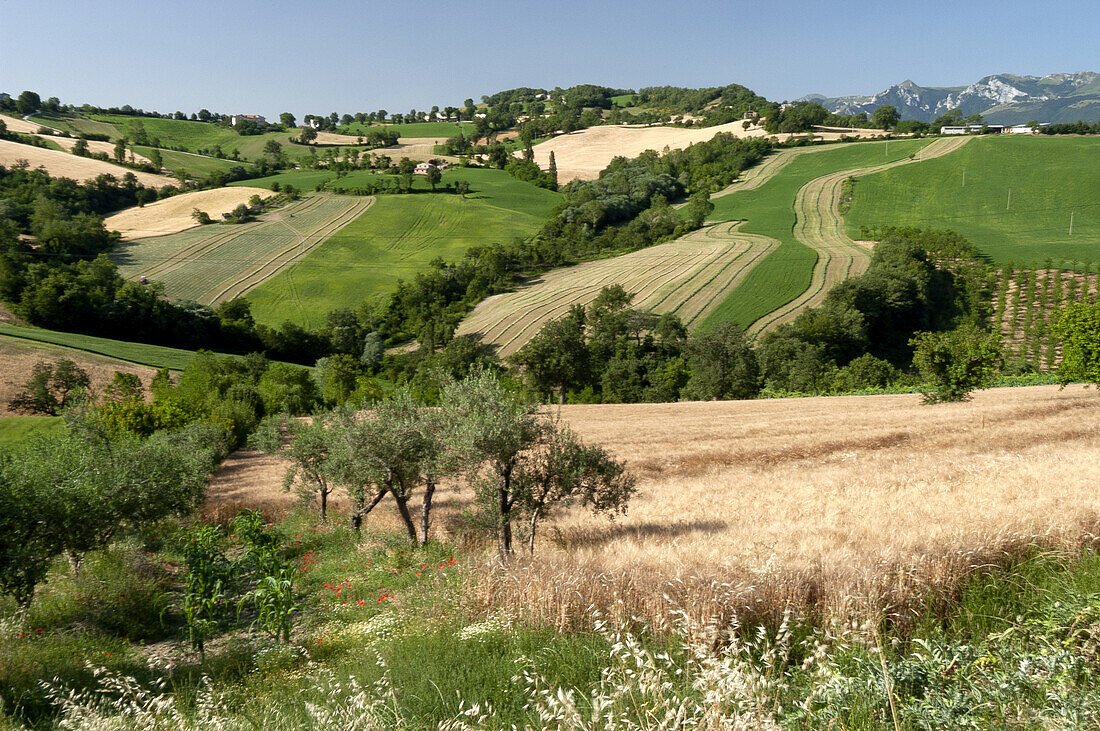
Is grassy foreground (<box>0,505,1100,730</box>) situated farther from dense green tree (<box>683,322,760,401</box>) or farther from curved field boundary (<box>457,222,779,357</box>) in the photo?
curved field boundary (<box>457,222,779,357</box>)

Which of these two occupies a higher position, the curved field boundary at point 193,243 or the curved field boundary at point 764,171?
the curved field boundary at point 764,171

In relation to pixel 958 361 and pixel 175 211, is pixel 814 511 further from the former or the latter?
pixel 175 211

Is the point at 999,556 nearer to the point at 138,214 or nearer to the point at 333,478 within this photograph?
the point at 333,478

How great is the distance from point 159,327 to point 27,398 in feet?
107

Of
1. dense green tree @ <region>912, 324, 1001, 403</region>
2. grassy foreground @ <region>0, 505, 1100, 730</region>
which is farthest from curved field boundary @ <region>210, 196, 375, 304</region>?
dense green tree @ <region>912, 324, 1001, 403</region>

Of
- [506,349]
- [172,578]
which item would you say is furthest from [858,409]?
[506,349]

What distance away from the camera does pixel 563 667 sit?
17.9 feet

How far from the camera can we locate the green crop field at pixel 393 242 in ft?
308

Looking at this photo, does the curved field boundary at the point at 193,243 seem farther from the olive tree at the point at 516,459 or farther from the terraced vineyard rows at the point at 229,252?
the olive tree at the point at 516,459

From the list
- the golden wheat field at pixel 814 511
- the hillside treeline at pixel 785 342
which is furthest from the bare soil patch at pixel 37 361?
the hillside treeline at pixel 785 342

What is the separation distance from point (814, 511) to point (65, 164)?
168 meters

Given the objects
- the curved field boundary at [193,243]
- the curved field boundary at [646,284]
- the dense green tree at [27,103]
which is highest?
the dense green tree at [27,103]

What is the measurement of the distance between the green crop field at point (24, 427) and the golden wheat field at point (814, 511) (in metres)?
13.9

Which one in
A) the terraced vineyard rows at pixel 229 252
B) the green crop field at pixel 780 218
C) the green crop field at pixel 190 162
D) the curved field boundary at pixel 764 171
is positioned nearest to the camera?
the green crop field at pixel 780 218
